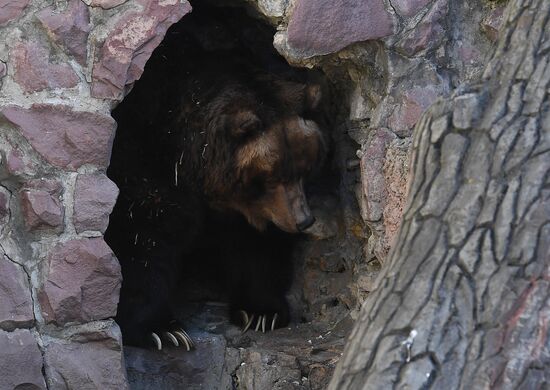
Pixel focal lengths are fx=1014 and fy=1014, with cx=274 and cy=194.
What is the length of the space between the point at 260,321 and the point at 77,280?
159cm

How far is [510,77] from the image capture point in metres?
2.26

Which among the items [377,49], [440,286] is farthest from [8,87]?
[440,286]

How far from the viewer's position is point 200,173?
4.97 metres

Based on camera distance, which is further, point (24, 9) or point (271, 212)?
point (271, 212)

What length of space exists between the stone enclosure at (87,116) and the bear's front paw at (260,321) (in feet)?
4.04

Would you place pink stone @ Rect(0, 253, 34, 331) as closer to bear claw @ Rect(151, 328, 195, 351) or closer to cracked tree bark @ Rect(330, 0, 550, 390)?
bear claw @ Rect(151, 328, 195, 351)

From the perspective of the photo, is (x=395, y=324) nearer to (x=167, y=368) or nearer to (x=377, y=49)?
(x=377, y=49)

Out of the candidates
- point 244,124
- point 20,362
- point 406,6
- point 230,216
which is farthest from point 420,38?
point 20,362

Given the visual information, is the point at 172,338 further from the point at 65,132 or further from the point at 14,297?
the point at 65,132

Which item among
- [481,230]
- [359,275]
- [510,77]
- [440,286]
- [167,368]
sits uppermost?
[510,77]

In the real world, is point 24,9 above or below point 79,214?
above

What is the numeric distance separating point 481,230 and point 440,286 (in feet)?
0.47

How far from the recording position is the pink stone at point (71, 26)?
12.2ft

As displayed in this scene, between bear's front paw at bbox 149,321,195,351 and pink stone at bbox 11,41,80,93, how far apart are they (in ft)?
4.83
